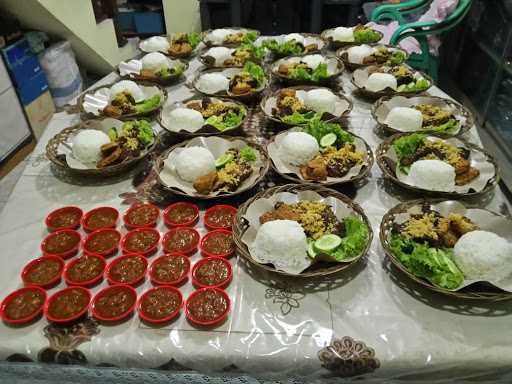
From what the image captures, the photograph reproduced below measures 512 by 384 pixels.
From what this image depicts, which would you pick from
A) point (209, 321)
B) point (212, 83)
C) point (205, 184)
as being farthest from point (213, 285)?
point (212, 83)

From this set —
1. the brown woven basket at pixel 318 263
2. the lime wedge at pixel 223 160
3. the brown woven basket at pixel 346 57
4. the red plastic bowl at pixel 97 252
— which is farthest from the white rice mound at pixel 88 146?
the brown woven basket at pixel 346 57

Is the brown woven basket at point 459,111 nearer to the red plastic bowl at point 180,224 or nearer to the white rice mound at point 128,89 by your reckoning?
the red plastic bowl at point 180,224

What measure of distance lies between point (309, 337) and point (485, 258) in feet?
2.80

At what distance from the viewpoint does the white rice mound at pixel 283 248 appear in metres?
1.88

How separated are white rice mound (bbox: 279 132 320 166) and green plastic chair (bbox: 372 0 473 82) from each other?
9.71 ft

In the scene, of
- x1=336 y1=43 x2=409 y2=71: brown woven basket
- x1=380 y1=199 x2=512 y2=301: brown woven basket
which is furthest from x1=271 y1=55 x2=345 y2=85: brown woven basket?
x1=380 y1=199 x2=512 y2=301: brown woven basket

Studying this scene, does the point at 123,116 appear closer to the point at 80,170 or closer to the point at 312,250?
the point at 80,170

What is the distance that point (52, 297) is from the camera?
1.76 meters

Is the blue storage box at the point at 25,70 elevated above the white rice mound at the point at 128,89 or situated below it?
below

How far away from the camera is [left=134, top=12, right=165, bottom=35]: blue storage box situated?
8.05 metres

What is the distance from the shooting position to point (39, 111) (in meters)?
5.81

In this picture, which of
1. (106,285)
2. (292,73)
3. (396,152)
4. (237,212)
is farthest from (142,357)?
(292,73)

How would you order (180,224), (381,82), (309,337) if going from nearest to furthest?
1. (309,337)
2. (180,224)
3. (381,82)

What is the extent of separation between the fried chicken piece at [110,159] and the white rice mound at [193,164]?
1.36 ft
